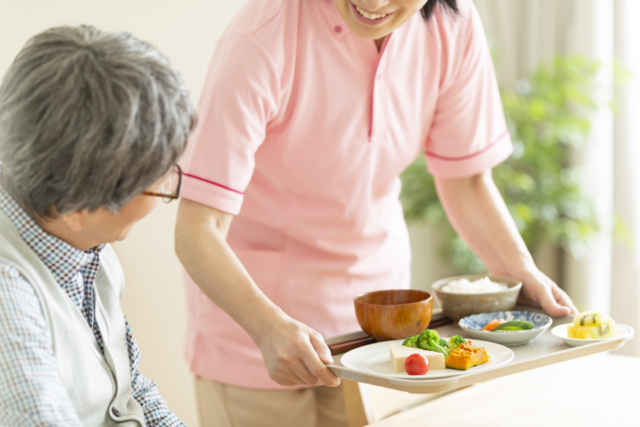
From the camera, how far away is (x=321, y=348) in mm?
1048

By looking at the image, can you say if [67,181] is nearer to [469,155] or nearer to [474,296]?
[474,296]

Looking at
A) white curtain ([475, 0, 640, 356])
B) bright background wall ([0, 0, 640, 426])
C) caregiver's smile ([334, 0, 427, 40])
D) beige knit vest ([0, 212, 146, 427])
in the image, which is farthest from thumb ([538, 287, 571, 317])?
white curtain ([475, 0, 640, 356])

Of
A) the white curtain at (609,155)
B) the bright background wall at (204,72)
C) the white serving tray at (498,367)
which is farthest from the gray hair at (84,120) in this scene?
the white curtain at (609,155)

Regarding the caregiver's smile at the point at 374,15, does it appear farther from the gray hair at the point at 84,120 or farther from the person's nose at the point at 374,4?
the gray hair at the point at 84,120

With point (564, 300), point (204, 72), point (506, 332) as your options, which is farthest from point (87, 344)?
point (204, 72)

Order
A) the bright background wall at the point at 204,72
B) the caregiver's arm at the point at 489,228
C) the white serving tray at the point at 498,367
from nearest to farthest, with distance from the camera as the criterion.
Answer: the white serving tray at the point at 498,367
the caregiver's arm at the point at 489,228
the bright background wall at the point at 204,72

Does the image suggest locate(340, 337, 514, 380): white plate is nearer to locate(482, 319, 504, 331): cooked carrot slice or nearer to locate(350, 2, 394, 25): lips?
locate(482, 319, 504, 331): cooked carrot slice

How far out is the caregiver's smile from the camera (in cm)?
117

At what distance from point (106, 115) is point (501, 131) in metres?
1.08

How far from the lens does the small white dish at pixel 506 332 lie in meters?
1.11

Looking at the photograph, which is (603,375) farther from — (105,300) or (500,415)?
(105,300)

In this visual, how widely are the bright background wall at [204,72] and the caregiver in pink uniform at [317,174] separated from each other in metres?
0.84

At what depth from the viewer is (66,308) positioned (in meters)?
0.88

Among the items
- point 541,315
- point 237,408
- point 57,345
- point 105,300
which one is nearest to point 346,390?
point 237,408
